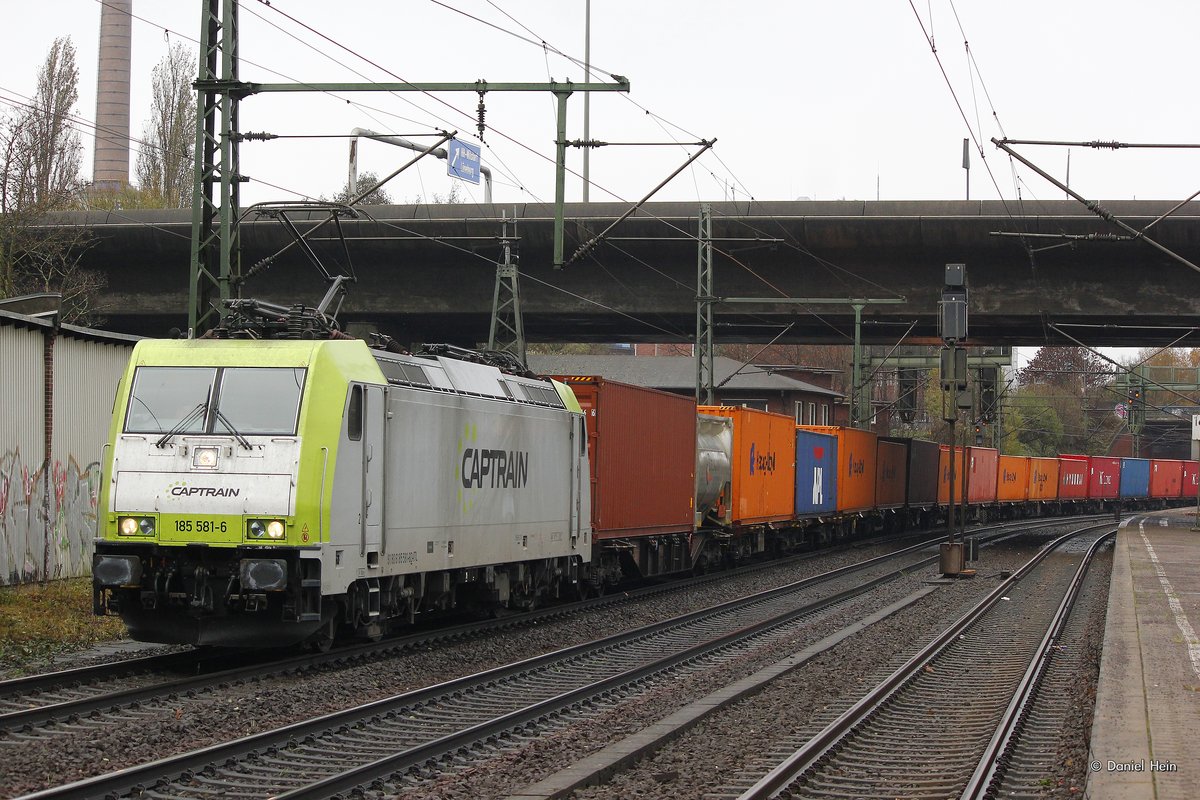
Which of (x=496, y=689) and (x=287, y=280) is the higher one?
(x=287, y=280)

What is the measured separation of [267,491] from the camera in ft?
39.9

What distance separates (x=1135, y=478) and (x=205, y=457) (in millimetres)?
73562

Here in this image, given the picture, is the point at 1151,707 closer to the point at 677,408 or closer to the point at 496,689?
the point at 496,689

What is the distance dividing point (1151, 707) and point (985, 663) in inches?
183

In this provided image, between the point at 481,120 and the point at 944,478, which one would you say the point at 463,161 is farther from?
the point at 944,478

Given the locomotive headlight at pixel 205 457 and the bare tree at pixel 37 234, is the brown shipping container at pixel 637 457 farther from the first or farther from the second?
the bare tree at pixel 37 234

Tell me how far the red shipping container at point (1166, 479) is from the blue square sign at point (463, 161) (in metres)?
63.2

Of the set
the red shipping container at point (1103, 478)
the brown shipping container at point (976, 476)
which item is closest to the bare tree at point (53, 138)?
the brown shipping container at point (976, 476)

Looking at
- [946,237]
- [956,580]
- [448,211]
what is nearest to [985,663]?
[956,580]

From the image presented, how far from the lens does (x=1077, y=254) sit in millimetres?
32250

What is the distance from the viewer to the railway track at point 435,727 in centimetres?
832

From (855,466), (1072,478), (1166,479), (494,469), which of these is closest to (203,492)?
(494,469)

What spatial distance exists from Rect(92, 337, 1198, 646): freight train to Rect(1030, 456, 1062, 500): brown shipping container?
45.7 m

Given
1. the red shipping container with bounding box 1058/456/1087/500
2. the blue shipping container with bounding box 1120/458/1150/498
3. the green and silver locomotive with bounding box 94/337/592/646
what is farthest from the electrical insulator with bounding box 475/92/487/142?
the blue shipping container with bounding box 1120/458/1150/498
